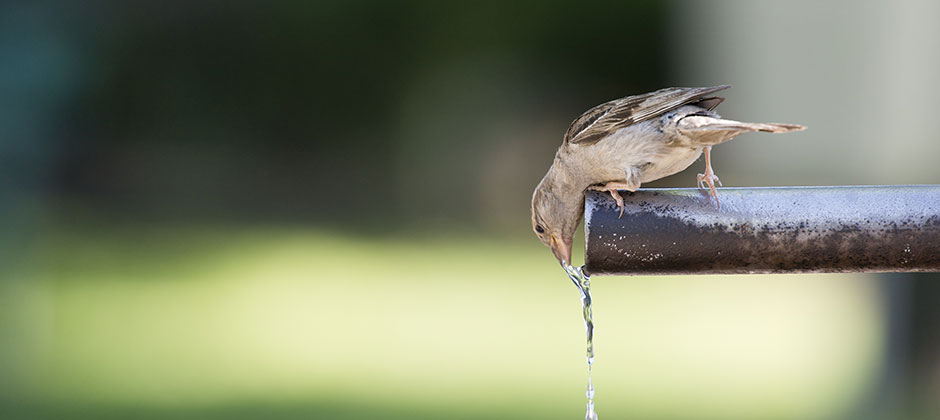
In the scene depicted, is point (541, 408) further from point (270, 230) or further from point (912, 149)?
point (270, 230)

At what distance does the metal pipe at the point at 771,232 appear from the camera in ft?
4.05

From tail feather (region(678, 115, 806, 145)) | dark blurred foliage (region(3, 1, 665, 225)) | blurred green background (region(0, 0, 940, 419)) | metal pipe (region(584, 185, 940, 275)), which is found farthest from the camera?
dark blurred foliage (region(3, 1, 665, 225))

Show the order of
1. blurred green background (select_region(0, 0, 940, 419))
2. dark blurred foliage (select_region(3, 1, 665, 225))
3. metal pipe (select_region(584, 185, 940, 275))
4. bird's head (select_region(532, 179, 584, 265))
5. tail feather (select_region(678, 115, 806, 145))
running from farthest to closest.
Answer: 1. dark blurred foliage (select_region(3, 1, 665, 225))
2. blurred green background (select_region(0, 0, 940, 419))
3. bird's head (select_region(532, 179, 584, 265))
4. tail feather (select_region(678, 115, 806, 145))
5. metal pipe (select_region(584, 185, 940, 275))

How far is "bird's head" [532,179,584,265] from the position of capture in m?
2.08

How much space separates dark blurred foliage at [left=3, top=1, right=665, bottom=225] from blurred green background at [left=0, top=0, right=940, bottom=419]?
3cm

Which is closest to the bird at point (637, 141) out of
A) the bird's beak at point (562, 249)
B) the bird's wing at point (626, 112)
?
the bird's wing at point (626, 112)

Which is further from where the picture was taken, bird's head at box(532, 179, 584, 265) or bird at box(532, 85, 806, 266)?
bird's head at box(532, 179, 584, 265)

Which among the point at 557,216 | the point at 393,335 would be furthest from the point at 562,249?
the point at 393,335

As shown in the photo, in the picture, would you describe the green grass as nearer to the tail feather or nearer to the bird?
the bird

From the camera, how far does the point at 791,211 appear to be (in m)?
1.27

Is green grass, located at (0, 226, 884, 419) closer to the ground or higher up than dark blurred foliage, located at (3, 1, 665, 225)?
closer to the ground

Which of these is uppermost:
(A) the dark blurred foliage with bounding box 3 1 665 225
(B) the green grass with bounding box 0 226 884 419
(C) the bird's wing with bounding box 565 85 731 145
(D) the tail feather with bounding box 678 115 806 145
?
(A) the dark blurred foliage with bounding box 3 1 665 225

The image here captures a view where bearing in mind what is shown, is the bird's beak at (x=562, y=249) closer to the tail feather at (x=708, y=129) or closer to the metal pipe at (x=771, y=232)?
the tail feather at (x=708, y=129)

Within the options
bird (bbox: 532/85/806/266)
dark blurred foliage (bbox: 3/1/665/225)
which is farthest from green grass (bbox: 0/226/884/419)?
bird (bbox: 532/85/806/266)
